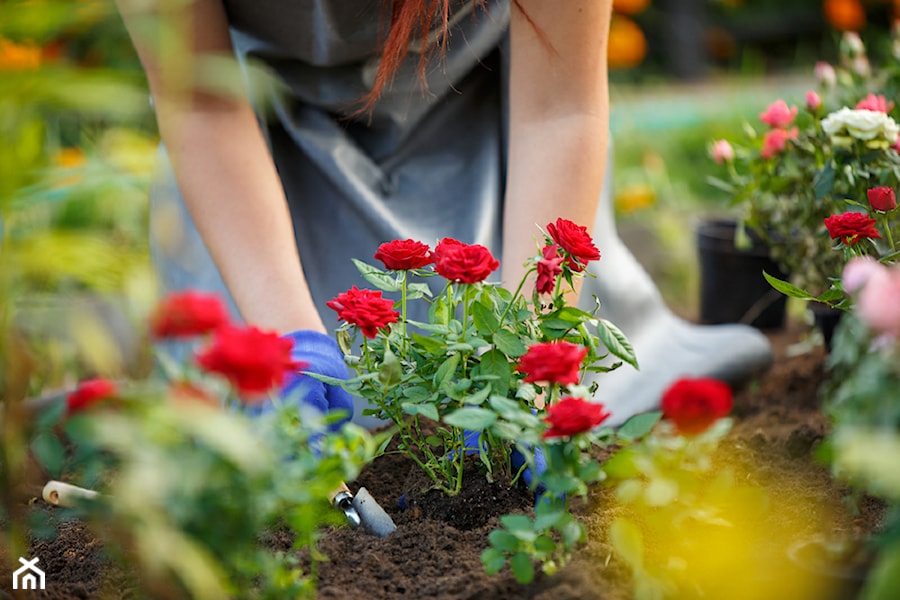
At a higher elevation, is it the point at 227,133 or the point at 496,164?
the point at 227,133

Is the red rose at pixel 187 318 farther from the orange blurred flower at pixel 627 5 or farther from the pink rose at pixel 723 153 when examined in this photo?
the orange blurred flower at pixel 627 5

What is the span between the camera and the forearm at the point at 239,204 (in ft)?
4.95

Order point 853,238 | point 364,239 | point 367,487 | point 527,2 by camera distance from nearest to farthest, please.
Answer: point 853,238 < point 367,487 < point 527,2 < point 364,239

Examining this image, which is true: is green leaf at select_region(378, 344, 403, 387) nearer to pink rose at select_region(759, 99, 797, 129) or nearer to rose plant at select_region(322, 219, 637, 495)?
rose plant at select_region(322, 219, 637, 495)

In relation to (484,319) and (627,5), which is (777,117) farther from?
(627,5)

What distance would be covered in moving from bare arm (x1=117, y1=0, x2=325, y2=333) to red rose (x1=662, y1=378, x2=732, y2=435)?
76cm

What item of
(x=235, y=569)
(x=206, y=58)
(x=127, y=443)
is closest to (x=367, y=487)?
(x=235, y=569)

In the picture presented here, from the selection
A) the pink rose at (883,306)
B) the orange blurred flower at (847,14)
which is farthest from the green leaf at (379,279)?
the orange blurred flower at (847,14)

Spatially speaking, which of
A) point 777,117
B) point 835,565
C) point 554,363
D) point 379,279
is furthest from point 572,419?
point 777,117

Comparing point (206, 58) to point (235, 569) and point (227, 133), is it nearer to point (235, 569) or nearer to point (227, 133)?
point (227, 133)

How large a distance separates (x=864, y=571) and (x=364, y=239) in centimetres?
121


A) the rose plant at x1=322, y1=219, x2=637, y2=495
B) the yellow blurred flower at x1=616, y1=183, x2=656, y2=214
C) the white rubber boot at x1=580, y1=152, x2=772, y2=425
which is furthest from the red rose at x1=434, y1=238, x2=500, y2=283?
the yellow blurred flower at x1=616, y1=183, x2=656, y2=214

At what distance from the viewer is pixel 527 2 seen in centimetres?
152

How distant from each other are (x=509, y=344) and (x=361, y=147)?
0.97 metres
